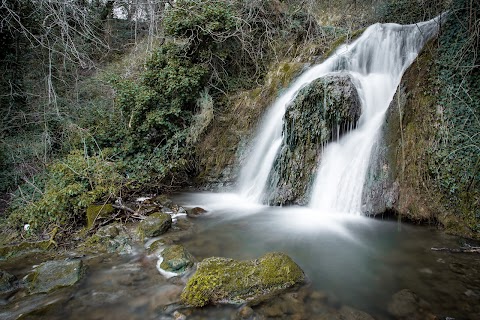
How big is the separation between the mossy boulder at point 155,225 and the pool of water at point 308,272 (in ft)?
0.57

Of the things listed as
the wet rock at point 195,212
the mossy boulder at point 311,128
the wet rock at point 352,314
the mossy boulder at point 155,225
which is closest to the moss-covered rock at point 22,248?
the mossy boulder at point 155,225

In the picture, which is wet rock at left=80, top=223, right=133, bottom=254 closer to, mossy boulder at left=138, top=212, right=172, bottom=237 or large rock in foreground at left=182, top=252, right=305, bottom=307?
mossy boulder at left=138, top=212, right=172, bottom=237

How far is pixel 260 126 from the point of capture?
713 centimetres

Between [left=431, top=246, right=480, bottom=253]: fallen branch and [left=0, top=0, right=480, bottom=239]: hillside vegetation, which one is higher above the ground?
[left=0, top=0, right=480, bottom=239]: hillside vegetation

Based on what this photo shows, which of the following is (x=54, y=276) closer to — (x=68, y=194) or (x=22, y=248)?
(x=22, y=248)

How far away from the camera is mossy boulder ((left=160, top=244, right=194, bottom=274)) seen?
339 cm

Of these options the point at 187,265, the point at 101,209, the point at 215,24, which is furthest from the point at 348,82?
the point at 101,209

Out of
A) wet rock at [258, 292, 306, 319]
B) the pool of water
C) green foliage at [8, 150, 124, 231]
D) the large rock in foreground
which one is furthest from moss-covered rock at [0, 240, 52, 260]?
wet rock at [258, 292, 306, 319]

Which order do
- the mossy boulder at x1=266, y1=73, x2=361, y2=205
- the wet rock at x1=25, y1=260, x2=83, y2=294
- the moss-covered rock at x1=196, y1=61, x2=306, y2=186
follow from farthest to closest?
the moss-covered rock at x1=196, y1=61, x2=306, y2=186
the mossy boulder at x1=266, y1=73, x2=361, y2=205
the wet rock at x1=25, y1=260, x2=83, y2=294

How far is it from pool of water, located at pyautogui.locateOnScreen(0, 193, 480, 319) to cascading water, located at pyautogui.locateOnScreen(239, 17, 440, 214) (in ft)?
1.89

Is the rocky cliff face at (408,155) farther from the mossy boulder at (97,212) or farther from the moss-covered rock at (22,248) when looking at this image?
the moss-covered rock at (22,248)

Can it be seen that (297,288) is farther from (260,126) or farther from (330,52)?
(330,52)

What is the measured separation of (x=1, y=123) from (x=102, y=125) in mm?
2308

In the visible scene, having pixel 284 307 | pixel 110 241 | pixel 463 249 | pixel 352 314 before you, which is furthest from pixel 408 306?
pixel 110 241
